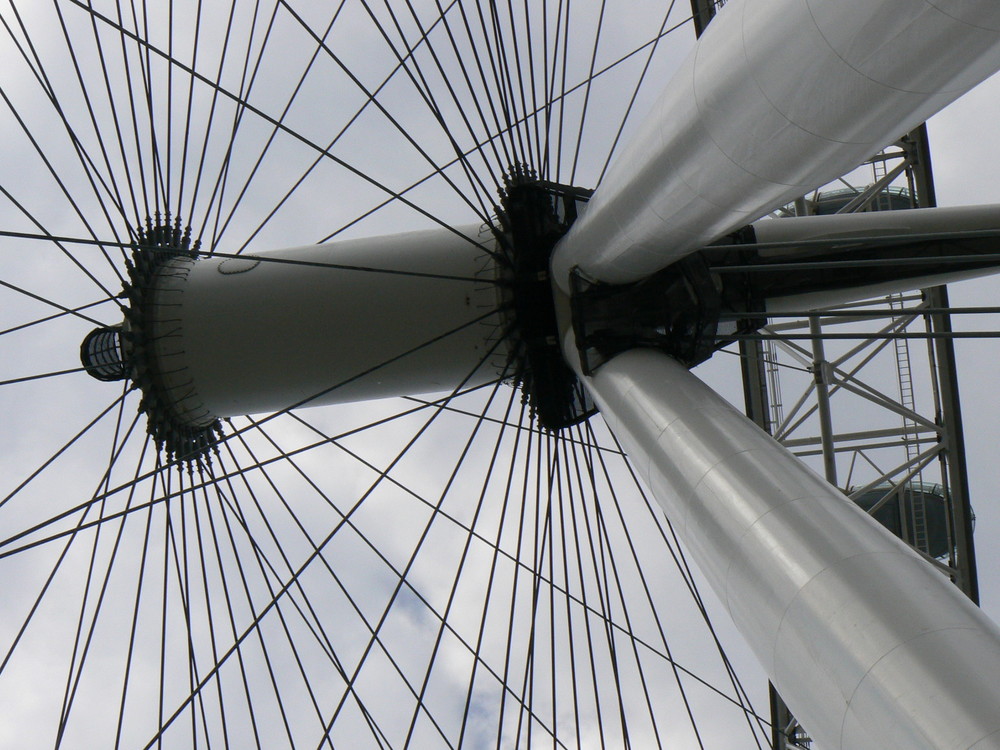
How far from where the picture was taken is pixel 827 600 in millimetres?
4641

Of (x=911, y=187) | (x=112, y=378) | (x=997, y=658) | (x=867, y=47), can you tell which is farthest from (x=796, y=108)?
(x=911, y=187)

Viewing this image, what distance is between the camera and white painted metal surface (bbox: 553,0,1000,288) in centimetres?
395

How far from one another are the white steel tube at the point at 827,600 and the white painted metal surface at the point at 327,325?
13.8 feet

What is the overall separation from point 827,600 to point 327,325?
23.7 ft

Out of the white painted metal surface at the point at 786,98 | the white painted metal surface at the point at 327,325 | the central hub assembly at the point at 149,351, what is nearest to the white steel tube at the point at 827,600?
the white painted metal surface at the point at 786,98

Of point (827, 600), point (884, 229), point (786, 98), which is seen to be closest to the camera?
point (827, 600)

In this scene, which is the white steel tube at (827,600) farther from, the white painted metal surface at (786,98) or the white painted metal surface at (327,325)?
the white painted metal surface at (327,325)

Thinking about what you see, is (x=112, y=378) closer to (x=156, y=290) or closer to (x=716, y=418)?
(x=156, y=290)

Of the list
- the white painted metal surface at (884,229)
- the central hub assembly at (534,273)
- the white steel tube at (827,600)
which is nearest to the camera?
the white steel tube at (827,600)

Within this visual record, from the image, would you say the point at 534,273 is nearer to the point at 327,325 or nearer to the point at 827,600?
the point at 327,325

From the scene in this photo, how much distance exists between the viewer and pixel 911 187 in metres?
17.0

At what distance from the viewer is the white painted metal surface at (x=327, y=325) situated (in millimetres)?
10883

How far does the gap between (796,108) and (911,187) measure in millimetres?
13459

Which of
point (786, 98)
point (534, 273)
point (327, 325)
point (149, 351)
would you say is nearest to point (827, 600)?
point (786, 98)
